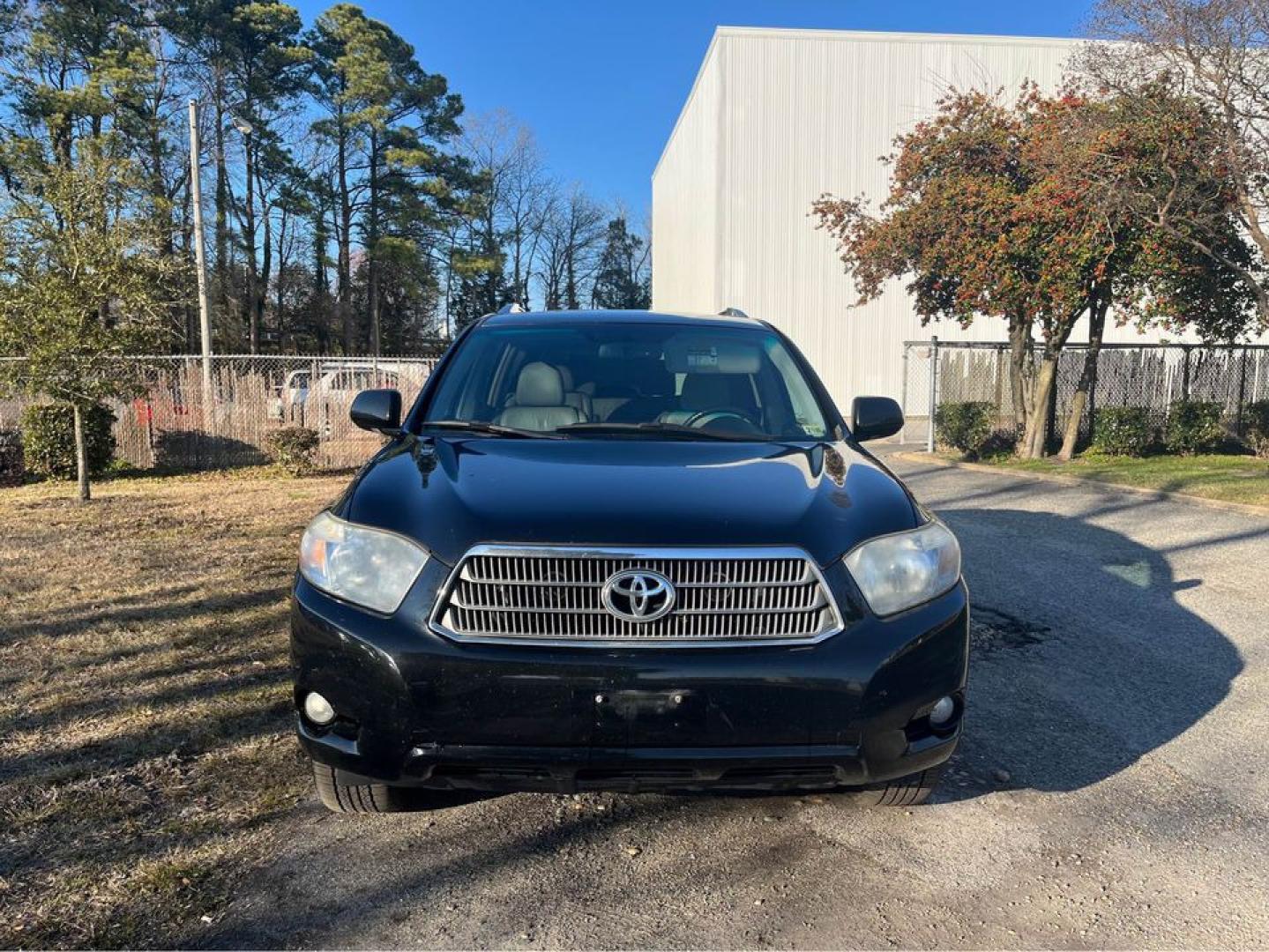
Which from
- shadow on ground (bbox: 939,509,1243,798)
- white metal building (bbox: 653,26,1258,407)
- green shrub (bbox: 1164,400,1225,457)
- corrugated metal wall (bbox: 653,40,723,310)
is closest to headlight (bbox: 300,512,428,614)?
shadow on ground (bbox: 939,509,1243,798)

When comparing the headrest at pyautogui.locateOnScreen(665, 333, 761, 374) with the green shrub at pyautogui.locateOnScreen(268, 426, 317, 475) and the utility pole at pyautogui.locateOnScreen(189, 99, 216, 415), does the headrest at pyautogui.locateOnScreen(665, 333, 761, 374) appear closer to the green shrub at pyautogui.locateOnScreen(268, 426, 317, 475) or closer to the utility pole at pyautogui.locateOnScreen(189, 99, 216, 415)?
the green shrub at pyautogui.locateOnScreen(268, 426, 317, 475)

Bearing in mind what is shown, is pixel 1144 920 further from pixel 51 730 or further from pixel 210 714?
pixel 51 730

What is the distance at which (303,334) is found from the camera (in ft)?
141

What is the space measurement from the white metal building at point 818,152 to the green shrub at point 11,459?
2027 centimetres

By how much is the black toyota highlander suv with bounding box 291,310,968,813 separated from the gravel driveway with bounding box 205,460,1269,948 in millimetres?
271

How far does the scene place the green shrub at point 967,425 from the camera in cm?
1586

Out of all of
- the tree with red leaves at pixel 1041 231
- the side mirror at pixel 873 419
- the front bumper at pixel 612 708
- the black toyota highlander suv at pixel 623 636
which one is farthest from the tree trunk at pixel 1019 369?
the front bumper at pixel 612 708

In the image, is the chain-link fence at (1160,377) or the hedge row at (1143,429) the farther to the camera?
the chain-link fence at (1160,377)

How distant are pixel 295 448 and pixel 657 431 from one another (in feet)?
37.1

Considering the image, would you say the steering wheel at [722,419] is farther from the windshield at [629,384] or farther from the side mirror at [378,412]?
the side mirror at [378,412]

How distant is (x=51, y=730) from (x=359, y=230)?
3911 cm

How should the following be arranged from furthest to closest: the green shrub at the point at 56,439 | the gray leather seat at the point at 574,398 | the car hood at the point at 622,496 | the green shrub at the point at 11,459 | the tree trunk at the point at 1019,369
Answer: the tree trunk at the point at 1019,369
the green shrub at the point at 11,459
the green shrub at the point at 56,439
the gray leather seat at the point at 574,398
the car hood at the point at 622,496

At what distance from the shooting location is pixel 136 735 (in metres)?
3.49

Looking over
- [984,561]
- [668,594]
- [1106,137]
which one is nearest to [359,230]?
[1106,137]
